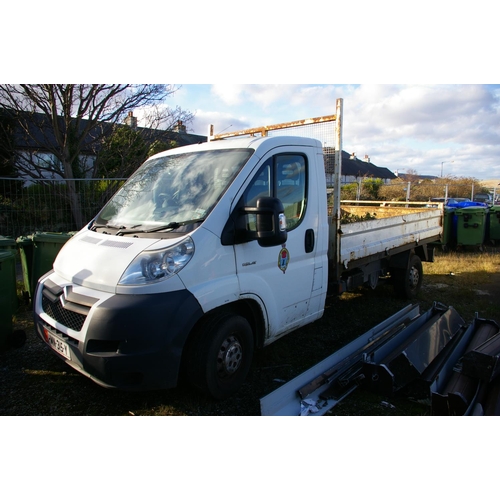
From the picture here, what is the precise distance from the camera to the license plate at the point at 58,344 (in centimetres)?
284

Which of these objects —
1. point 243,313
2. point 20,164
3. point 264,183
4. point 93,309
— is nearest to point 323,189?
point 264,183

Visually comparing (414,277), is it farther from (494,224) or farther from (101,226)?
(494,224)

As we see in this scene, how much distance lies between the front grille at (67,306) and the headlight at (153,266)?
0.33m

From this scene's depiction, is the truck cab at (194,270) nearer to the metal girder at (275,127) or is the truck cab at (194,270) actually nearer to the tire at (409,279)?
the metal girder at (275,127)

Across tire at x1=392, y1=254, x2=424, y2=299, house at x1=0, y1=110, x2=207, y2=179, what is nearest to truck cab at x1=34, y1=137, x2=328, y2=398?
tire at x1=392, y1=254, x2=424, y2=299

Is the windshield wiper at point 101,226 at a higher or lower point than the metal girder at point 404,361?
higher

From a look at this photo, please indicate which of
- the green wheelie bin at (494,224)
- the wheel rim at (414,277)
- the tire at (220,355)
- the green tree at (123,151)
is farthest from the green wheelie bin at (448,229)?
the tire at (220,355)

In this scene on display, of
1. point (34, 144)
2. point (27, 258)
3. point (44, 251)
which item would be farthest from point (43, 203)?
point (44, 251)

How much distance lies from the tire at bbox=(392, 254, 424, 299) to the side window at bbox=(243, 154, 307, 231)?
3.15 m

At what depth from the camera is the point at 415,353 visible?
3.50 m

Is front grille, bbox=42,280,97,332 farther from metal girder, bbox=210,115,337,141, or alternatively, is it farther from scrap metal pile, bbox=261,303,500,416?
metal girder, bbox=210,115,337,141

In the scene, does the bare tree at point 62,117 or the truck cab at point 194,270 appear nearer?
the truck cab at point 194,270

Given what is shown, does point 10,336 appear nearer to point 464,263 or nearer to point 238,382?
point 238,382

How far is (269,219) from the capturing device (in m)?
2.97
